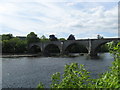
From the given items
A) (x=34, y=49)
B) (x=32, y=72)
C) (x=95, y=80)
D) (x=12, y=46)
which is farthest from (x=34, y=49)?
(x=95, y=80)

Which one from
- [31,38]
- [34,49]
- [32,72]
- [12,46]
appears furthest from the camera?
[34,49]

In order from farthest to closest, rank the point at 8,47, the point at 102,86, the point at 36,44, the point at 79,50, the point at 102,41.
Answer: the point at 79,50 → the point at 36,44 → the point at 8,47 → the point at 102,41 → the point at 102,86

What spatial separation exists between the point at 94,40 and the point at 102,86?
2700 inches

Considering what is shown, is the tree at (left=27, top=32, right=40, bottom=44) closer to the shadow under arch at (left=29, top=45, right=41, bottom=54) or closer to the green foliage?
the shadow under arch at (left=29, top=45, right=41, bottom=54)

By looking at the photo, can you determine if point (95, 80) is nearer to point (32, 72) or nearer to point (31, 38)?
point (32, 72)

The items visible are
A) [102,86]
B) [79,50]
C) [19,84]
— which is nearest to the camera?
[102,86]

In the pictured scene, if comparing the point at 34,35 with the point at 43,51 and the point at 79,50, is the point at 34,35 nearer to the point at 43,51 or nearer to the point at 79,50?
the point at 43,51

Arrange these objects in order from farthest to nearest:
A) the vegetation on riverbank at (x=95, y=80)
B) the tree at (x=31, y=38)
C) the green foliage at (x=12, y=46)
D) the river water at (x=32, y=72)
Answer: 1. the tree at (x=31, y=38)
2. the green foliage at (x=12, y=46)
3. the river water at (x=32, y=72)
4. the vegetation on riverbank at (x=95, y=80)

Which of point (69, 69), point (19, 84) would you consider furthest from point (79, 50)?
point (69, 69)

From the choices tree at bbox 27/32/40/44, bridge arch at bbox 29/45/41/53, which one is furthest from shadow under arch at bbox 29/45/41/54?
tree at bbox 27/32/40/44

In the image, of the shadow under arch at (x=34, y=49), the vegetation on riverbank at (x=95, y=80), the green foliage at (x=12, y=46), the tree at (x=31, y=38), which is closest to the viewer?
the vegetation on riverbank at (x=95, y=80)

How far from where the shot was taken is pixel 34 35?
4245 inches

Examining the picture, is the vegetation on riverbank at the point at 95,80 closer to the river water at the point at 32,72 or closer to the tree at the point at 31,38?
the river water at the point at 32,72

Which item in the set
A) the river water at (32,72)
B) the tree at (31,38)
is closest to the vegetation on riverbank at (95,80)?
the river water at (32,72)
